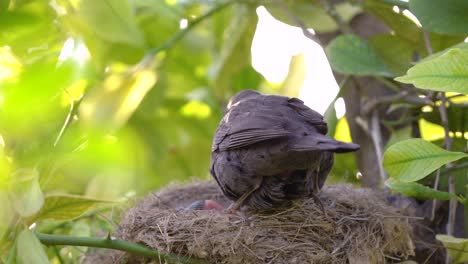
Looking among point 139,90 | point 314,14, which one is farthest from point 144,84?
point 314,14

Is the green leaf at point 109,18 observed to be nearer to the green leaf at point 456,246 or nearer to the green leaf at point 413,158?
A: the green leaf at point 413,158

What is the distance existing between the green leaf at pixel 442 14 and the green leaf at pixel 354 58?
37 centimetres

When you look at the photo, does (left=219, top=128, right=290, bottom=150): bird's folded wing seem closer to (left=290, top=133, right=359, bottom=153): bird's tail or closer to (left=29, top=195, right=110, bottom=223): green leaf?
(left=290, top=133, right=359, bottom=153): bird's tail

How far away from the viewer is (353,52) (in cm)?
198

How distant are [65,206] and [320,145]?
700 mm

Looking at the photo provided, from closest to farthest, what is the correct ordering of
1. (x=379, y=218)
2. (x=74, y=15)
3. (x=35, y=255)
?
(x=35, y=255) < (x=74, y=15) < (x=379, y=218)

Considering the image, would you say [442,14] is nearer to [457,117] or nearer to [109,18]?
[457,117]

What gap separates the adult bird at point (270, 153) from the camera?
1711mm

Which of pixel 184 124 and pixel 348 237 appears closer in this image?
pixel 348 237

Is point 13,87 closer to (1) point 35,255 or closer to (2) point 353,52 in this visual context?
(1) point 35,255

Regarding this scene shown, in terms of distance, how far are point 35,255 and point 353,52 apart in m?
1.17

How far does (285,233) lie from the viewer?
1799mm

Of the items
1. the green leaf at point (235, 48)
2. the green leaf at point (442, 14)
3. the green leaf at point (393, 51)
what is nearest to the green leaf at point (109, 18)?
the green leaf at point (442, 14)

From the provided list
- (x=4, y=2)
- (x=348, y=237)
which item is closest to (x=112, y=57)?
(x=348, y=237)
